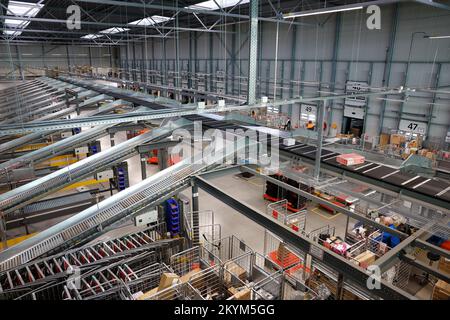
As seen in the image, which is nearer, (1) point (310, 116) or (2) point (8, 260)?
(2) point (8, 260)

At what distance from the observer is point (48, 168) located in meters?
11.3

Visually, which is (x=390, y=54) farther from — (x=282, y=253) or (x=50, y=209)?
(x=50, y=209)

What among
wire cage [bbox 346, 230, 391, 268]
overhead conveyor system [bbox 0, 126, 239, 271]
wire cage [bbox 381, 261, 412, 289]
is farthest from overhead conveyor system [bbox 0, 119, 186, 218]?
wire cage [bbox 381, 261, 412, 289]

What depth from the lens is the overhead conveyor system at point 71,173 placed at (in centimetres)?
666

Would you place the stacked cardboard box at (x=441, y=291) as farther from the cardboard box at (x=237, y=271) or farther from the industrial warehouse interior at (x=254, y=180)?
the cardboard box at (x=237, y=271)

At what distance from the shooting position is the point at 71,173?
24.1 ft

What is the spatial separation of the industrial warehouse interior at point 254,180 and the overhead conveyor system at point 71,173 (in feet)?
0.13


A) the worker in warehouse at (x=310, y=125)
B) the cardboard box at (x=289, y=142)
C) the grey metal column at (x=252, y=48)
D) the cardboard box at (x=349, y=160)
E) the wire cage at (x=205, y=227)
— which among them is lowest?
the wire cage at (x=205, y=227)

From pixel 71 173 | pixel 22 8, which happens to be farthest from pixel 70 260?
pixel 22 8

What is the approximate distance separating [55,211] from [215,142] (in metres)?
6.01

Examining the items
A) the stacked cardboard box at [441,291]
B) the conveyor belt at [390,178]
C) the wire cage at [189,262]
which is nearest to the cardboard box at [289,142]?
the conveyor belt at [390,178]
